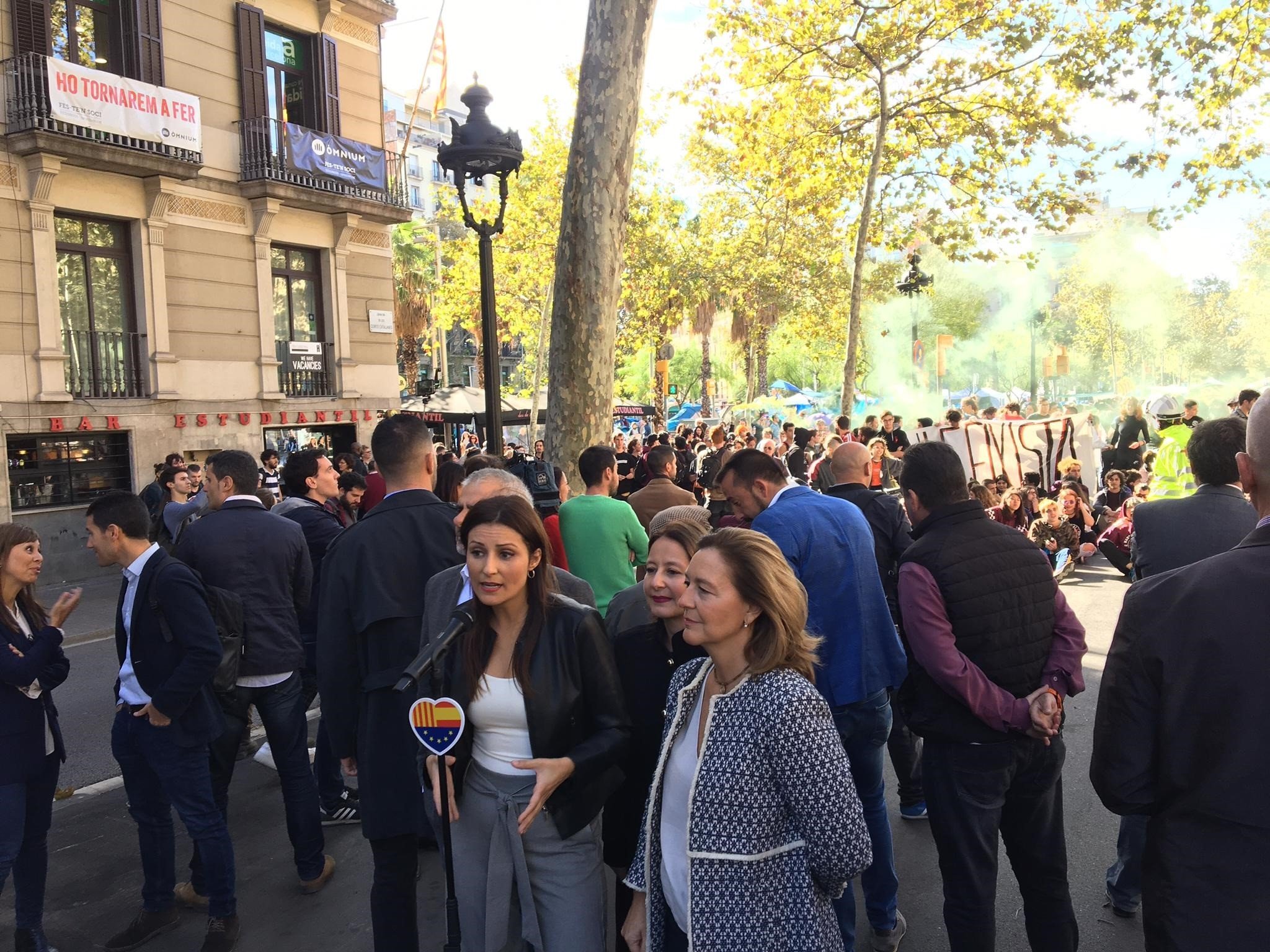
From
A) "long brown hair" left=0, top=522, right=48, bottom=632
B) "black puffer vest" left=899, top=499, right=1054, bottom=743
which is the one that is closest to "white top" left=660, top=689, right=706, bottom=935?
"black puffer vest" left=899, top=499, right=1054, bottom=743

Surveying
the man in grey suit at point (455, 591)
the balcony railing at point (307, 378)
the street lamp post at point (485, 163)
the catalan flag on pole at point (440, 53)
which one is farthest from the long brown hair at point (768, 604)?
the catalan flag on pole at point (440, 53)

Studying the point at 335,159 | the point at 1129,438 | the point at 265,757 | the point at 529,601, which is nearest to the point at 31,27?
the point at 335,159

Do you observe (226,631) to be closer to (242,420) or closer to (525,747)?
(525,747)

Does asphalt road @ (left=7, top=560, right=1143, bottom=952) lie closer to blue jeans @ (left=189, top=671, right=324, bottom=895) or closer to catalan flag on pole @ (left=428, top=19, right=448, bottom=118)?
blue jeans @ (left=189, top=671, right=324, bottom=895)

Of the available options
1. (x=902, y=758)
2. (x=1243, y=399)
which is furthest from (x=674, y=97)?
(x=902, y=758)

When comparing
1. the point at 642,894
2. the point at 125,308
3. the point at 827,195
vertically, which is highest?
the point at 827,195

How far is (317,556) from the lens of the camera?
5965 mm

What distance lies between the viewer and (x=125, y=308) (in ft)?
52.1

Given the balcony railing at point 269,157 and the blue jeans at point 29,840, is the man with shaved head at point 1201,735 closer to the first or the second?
the blue jeans at point 29,840

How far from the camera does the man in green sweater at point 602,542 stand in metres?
4.77

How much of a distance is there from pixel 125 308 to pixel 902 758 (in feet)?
50.8

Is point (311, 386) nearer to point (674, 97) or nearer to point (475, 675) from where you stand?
point (674, 97)

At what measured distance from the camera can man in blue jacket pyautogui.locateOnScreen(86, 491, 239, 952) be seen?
3.81 meters

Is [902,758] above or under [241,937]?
above
